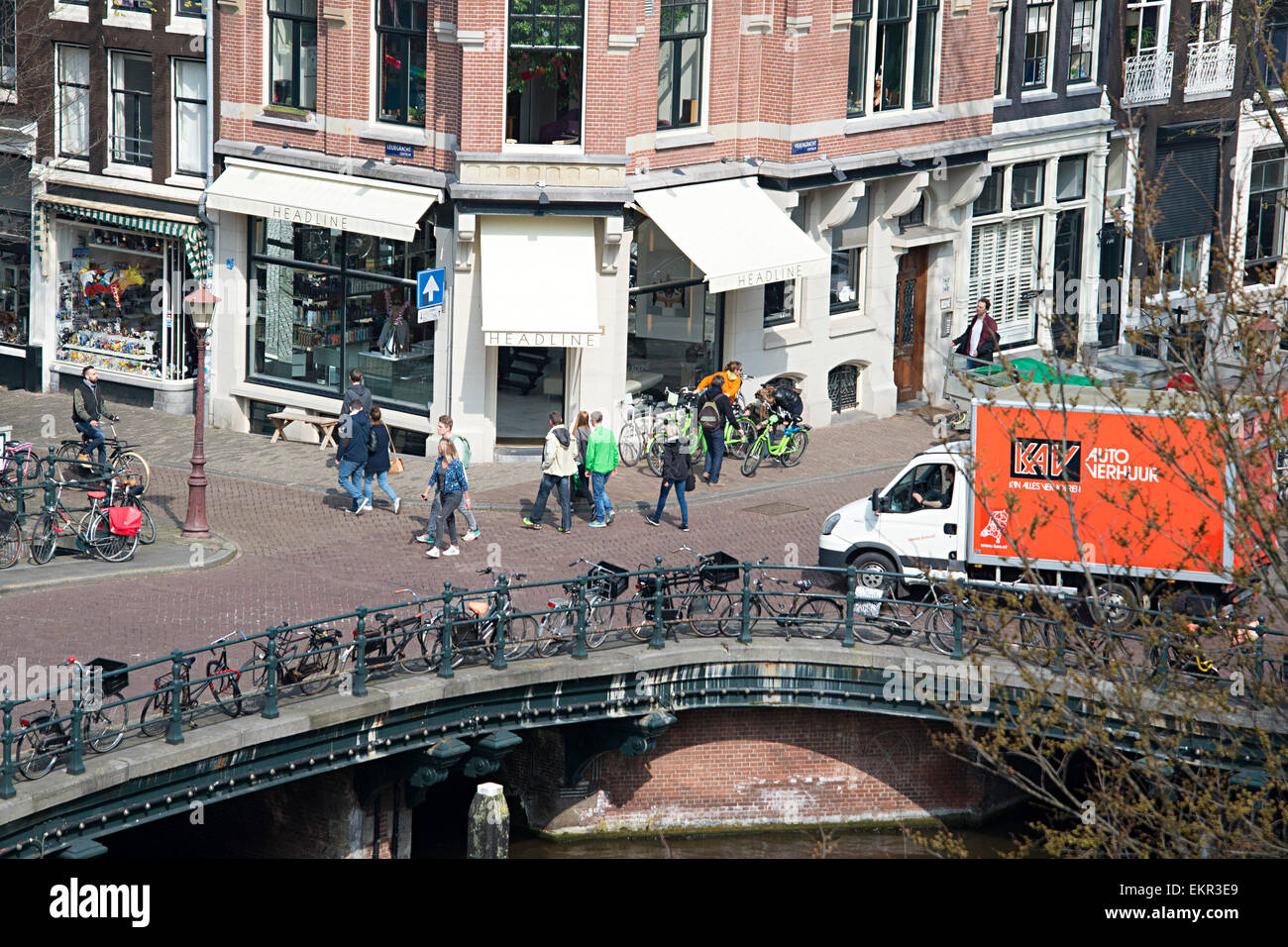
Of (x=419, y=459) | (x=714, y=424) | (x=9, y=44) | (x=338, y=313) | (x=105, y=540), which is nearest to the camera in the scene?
(x=105, y=540)

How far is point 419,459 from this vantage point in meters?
29.8

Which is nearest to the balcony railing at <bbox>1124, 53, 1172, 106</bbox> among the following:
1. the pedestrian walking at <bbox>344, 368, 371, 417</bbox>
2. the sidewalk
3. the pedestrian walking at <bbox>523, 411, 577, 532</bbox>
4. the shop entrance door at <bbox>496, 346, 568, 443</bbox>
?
the sidewalk

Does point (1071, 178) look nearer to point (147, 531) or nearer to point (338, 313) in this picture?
point (338, 313)

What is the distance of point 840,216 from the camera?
31906 millimetres

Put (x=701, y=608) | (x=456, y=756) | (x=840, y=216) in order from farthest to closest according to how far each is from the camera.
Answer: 1. (x=840, y=216)
2. (x=701, y=608)
3. (x=456, y=756)

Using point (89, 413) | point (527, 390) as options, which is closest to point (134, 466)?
point (89, 413)

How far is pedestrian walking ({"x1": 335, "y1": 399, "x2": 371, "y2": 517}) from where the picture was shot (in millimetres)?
26297

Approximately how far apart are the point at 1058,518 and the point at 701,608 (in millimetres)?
4062

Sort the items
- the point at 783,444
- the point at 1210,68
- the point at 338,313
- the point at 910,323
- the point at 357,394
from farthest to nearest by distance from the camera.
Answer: the point at 1210,68 < the point at 910,323 < the point at 338,313 < the point at 783,444 < the point at 357,394

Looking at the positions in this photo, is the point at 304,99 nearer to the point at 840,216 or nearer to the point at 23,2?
the point at 23,2

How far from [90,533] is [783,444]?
1081 centimetres

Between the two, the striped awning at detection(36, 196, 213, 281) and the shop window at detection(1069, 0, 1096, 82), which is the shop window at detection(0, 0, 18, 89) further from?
the shop window at detection(1069, 0, 1096, 82)

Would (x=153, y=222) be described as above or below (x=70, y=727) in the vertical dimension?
above

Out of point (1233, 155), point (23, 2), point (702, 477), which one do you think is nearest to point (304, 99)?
point (23, 2)
